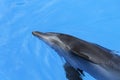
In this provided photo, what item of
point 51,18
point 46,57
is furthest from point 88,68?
point 51,18

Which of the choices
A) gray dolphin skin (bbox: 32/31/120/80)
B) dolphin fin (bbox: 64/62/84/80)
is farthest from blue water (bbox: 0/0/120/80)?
gray dolphin skin (bbox: 32/31/120/80)

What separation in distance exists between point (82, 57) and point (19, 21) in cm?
208

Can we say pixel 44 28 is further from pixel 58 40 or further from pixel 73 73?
pixel 58 40

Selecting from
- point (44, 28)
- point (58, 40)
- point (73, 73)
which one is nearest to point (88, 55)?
point (58, 40)

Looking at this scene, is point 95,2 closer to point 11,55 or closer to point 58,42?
point 11,55

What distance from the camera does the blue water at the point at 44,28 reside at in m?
3.48

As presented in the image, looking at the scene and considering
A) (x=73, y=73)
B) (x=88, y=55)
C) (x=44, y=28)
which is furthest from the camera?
(x=44, y=28)

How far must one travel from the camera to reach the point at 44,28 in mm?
4000

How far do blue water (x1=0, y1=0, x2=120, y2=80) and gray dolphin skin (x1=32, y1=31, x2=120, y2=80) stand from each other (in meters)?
0.74

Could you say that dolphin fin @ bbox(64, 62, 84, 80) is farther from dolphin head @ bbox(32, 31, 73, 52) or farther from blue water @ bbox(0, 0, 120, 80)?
blue water @ bbox(0, 0, 120, 80)

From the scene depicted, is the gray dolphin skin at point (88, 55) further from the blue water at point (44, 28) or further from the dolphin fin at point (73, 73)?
the blue water at point (44, 28)

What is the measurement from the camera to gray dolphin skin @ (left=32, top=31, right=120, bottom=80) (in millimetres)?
2328

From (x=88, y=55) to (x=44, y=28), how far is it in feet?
5.74

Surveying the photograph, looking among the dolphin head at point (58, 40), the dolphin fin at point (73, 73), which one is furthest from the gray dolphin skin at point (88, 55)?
the dolphin fin at point (73, 73)
